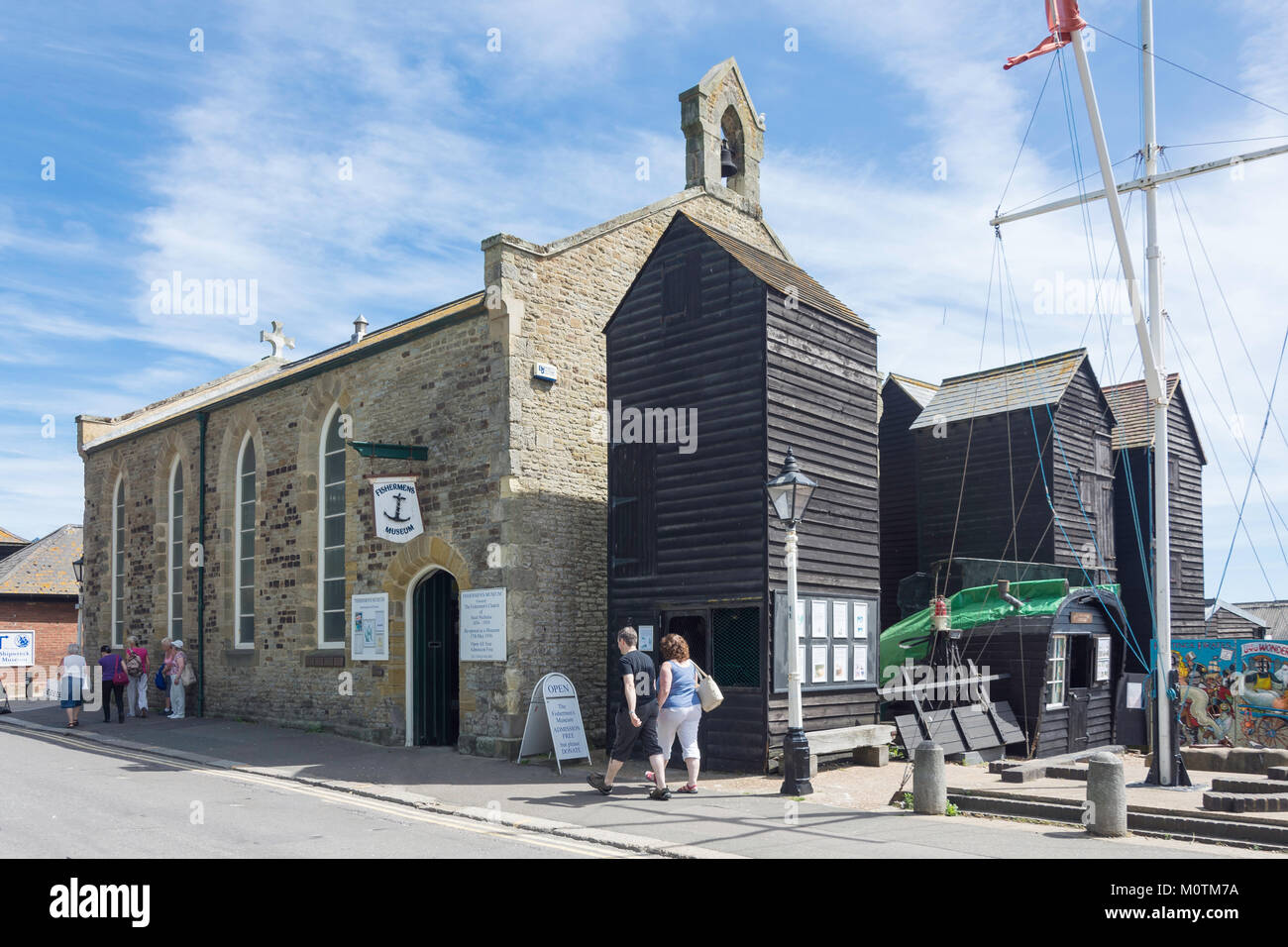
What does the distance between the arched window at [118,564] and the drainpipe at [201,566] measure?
573 cm

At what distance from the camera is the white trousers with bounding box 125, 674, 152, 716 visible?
23562 mm

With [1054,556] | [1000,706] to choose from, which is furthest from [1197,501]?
[1000,706]

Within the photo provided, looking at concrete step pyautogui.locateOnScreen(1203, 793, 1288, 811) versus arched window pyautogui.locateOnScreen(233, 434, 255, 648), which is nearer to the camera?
concrete step pyautogui.locateOnScreen(1203, 793, 1288, 811)

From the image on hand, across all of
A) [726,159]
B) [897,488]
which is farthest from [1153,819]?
[897,488]

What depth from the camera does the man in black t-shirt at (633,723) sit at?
11.9 metres

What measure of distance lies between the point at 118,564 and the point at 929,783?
24448 millimetres

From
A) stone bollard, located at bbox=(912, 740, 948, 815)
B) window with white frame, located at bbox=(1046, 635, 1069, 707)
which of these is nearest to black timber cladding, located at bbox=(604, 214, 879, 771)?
stone bollard, located at bbox=(912, 740, 948, 815)

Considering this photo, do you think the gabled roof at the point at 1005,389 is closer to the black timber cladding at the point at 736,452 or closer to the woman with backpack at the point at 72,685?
the black timber cladding at the point at 736,452

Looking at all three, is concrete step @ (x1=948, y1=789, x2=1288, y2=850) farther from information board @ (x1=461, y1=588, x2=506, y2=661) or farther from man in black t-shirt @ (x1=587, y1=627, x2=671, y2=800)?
information board @ (x1=461, y1=588, x2=506, y2=661)

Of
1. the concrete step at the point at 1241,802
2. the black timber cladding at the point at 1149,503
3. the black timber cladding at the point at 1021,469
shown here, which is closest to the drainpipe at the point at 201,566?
the black timber cladding at the point at 1021,469

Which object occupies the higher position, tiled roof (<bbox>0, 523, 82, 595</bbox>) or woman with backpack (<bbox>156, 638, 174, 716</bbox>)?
A: tiled roof (<bbox>0, 523, 82, 595</bbox>)

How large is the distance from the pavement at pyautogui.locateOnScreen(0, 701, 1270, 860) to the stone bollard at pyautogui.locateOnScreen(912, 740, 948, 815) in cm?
15

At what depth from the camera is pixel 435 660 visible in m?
17.8
